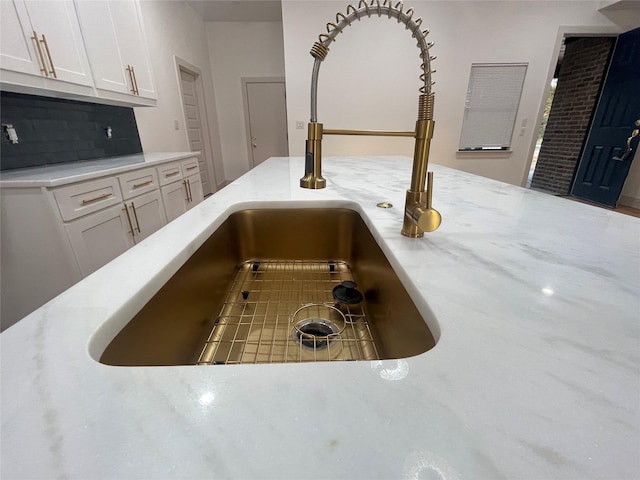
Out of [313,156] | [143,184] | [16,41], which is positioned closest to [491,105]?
[313,156]

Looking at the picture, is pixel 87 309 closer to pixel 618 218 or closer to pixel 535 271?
pixel 535 271

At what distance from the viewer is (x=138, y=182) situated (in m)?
2.08

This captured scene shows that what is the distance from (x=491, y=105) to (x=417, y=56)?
123cm

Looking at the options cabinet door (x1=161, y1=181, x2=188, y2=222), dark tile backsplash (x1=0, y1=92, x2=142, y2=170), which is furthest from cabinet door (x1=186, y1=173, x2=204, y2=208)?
dark tile backsplash (x1=0, y1=92, x2=142, y2=170)

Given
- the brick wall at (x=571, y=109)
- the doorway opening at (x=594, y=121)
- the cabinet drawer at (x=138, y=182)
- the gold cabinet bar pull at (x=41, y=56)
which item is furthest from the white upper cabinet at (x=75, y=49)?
the brick wall at (x=571, y=109)

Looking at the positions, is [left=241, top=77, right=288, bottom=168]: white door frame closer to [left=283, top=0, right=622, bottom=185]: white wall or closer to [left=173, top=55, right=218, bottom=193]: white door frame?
[left=173, top=55, right=218, bottom=193]: white door frame

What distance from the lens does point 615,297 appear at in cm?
39

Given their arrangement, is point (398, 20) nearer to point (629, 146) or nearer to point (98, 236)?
point (98, 236)

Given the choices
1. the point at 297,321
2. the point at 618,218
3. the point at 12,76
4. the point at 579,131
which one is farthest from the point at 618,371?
the point at 579,131

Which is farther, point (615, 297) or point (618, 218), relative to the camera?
point (618, 218)

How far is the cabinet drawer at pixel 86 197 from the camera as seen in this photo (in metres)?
1.46

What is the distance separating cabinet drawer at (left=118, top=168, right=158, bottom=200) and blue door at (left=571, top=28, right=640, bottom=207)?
5286mm

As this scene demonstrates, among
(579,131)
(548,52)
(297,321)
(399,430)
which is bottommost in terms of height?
(297,321)

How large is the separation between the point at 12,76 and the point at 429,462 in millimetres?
2374
